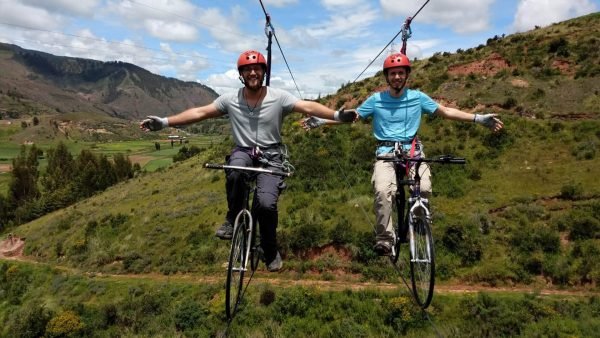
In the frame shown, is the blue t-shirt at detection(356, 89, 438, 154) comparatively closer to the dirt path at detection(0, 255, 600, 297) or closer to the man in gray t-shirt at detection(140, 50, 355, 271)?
the man in gray t-shirt at detection(140, 50, 355, 271)

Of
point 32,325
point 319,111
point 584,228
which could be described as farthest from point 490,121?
point 32,325

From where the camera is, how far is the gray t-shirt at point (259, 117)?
292 inches

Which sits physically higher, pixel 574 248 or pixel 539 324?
pixel 574 248

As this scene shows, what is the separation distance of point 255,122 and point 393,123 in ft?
8.52

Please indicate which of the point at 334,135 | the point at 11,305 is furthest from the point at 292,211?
the point at 11,305

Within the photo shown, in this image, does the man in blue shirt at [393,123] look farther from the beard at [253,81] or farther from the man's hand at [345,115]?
the beard at [253,81]

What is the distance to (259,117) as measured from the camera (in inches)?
292

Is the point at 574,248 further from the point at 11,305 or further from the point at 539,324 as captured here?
the point at 11,305

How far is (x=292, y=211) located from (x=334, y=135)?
12.9 meters

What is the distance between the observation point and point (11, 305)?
126ft

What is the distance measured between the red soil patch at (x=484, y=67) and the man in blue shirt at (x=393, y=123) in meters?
45.0

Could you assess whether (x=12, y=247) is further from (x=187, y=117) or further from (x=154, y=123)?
(x=187, y=117)

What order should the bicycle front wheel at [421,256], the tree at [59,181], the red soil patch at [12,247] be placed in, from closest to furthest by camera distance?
the bicycle front wheel at [421,256] < the red soil patch at [12,247] < the tree at [59,181]

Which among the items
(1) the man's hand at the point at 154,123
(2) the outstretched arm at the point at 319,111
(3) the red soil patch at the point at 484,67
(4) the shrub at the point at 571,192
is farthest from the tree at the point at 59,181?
(2) the outstretched arm at the point at 319,111
